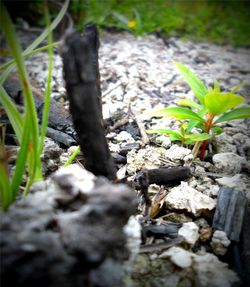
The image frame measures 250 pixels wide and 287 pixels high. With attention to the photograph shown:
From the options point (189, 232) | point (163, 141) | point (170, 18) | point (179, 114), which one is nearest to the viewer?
point (189, 232)

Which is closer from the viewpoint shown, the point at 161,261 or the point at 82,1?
the point at 161,261

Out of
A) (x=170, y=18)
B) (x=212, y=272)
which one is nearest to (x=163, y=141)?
(x=212, y=272)

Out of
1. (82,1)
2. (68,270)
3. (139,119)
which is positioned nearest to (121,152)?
(139,119)

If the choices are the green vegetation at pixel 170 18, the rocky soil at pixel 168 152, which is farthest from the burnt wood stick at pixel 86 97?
the green vegetation at pixel 170 18

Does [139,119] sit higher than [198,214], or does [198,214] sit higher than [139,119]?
[139,119]

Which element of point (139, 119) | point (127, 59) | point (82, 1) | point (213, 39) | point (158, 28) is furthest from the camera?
point (213, 39)

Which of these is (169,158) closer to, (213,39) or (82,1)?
(82,1)

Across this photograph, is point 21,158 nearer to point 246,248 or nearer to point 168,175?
point 168,175
